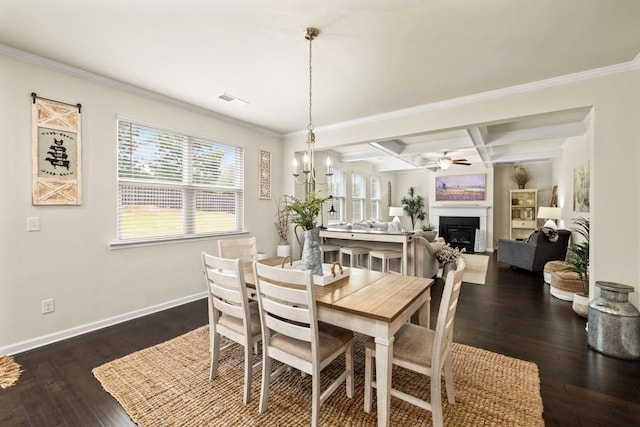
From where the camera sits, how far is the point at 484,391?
196 cm

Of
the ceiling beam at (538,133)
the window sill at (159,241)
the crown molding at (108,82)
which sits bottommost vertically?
the window sill at (159,241)

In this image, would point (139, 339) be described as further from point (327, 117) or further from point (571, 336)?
point (571, 336)

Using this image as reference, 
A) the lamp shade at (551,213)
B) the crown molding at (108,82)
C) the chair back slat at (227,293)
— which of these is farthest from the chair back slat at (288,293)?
the lamp shade at (551,213)

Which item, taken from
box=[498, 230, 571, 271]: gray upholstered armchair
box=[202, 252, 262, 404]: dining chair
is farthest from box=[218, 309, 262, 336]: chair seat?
box=[498, 230, 571, 271]: gray upholstered armchair

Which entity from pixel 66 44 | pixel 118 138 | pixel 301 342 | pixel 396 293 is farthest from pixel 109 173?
pixel 396 293

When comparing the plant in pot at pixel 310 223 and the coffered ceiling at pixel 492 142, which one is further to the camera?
the coffered ceiling at pixel 492 142

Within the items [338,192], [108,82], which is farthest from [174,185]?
[338,192]

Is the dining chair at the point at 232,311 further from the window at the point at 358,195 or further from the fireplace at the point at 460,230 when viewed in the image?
the fireplace at the point at 460,230

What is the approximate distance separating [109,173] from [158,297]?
1591 mm

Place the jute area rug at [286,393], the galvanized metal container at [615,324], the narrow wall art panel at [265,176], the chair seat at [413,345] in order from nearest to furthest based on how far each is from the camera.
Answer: the chair seat at [413,345], the jute area rug at [286,393], the galvanized metal container at [615,324], the narrow wall art panel at [265,176]

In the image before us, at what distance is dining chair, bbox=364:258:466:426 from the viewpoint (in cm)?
150

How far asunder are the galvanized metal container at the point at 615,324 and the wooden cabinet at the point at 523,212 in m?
6.04

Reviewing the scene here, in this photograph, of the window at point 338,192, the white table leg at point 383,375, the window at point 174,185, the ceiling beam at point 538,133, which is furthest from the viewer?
the window at point 338,192

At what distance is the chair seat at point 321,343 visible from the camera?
65.3 inches
